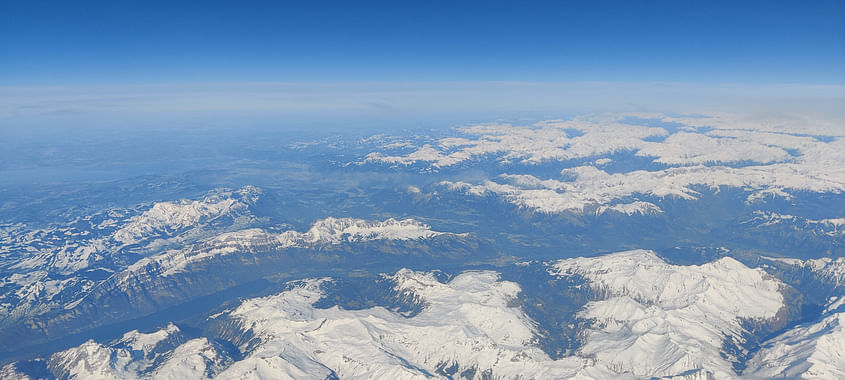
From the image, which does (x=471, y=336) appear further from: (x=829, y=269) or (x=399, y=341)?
(x=829, y=269)

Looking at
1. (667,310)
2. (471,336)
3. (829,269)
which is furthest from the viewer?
(829,269)

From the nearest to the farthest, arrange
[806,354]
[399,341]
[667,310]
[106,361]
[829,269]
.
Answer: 1. [806,354]
2. [106,361]
3. [399,341]
4. [667,310]
5. [829,269]

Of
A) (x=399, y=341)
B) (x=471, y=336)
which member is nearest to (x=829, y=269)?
(x=471, y=336)

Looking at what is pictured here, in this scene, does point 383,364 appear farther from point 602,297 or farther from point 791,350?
point 791,350

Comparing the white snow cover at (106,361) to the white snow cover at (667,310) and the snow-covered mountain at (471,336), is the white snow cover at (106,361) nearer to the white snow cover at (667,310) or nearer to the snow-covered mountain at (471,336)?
the snow-covered mountain at (471,336)

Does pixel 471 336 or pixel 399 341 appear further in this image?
pixel 399 341

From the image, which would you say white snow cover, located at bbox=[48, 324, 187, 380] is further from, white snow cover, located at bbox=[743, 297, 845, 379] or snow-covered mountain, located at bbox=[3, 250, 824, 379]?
white snow cover, located at bbox=[743, 297, 845, 379]

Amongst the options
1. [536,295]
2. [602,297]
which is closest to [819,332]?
[602,297]

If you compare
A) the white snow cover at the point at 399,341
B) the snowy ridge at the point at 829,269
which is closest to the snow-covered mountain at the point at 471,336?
the white snow cover at the point at 399,341
